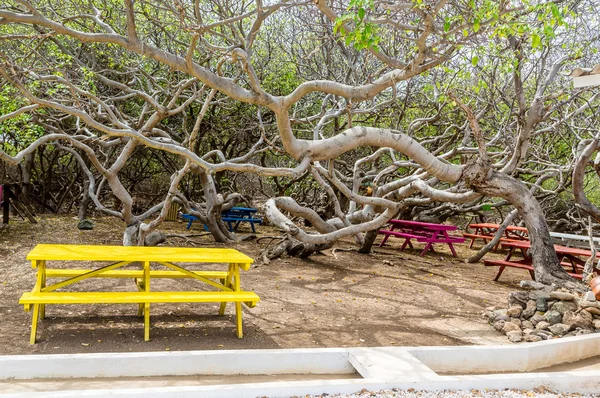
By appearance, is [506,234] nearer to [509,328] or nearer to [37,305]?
[509,328]

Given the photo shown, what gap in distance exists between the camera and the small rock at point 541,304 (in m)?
6.11

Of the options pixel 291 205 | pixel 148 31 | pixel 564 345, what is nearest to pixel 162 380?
pixel 564 345

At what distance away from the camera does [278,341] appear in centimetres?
511

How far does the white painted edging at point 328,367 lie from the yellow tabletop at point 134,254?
103 centimetres

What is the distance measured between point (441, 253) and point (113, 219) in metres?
8.87

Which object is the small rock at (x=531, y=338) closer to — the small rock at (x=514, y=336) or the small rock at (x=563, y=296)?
the small rock at (x=514, y=336)

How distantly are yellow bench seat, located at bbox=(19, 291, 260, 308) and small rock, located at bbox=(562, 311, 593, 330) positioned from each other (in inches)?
140

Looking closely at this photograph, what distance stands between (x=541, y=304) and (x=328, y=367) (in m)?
3.22

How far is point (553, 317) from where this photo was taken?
5859 mm

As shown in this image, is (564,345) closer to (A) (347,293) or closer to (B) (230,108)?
(A) (347,293)

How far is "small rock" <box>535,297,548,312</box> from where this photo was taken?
20.0 feet

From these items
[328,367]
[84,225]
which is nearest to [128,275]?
[328,367]

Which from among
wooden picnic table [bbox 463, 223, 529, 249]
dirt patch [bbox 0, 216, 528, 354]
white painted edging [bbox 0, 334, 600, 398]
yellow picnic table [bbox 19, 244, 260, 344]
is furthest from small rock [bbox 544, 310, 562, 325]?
wooden picnic table [bbox 463, 223, 529, 249]

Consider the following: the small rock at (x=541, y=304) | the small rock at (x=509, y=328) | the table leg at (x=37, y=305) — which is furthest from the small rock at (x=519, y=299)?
the table leg at (x=37, y=305)
